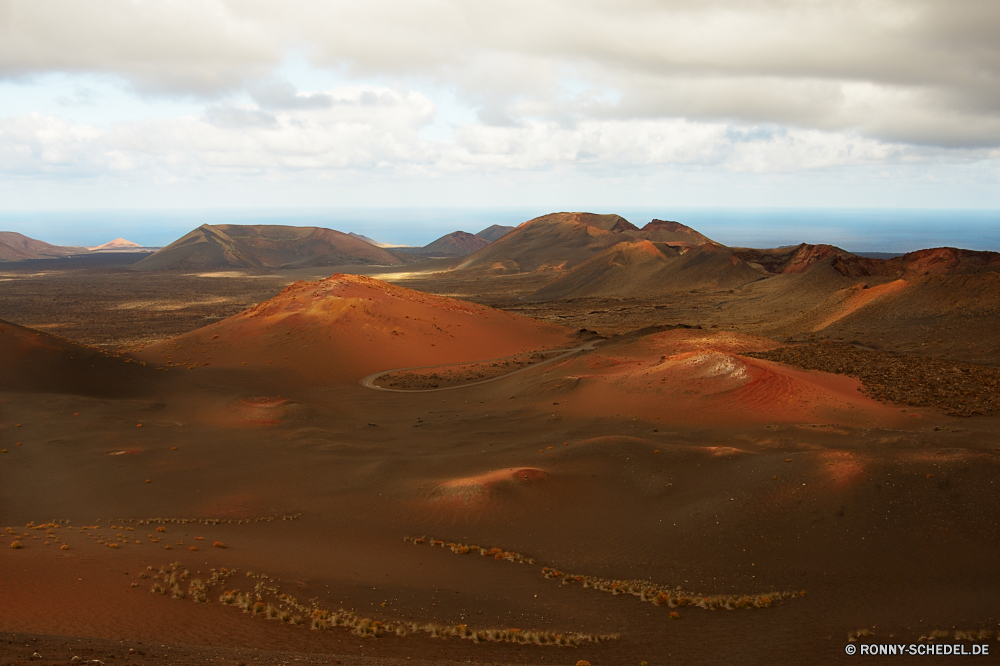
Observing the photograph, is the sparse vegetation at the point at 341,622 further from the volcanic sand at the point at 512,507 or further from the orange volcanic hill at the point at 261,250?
the orange volcanic hill at the point at 261,250

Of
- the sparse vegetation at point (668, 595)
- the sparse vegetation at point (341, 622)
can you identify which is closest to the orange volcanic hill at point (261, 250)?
the sparse vegetation at point (341, 622)

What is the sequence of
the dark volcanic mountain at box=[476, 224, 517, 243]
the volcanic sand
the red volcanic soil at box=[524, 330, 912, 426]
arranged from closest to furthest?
the volcanic sand
the red volcanic soil at box=[524, 330, 912, 426]
the dark volcanic mountain at box=[476, 224, 517, 243]

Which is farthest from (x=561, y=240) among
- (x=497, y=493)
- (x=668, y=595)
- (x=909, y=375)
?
(x=668, y=595)

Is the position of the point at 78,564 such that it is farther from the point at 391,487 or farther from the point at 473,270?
the point at 473,270

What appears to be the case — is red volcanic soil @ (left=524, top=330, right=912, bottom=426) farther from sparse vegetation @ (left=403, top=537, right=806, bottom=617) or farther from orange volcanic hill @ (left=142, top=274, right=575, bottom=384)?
orange volcanic hill @ (left=142, top=274, right=575, bottom=384)

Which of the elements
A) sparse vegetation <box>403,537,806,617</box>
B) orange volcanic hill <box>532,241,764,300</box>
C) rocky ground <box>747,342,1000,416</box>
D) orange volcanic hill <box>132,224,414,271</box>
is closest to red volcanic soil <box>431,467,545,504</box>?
sparse vegetation <box>403,537,806,617</box>

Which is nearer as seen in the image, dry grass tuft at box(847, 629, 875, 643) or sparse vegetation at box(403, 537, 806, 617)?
dry grass tuft at box(847, 629, 875, 643)

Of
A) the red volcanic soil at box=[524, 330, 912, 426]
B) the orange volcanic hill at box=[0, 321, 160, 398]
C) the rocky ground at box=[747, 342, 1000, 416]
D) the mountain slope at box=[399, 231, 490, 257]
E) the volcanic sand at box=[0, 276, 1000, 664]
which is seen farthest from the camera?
the mountain slope at box=[399, 231, 490, 257]
